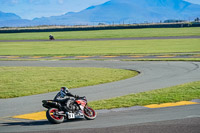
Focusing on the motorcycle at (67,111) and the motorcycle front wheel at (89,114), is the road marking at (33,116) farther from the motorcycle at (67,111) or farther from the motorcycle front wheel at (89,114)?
the motorcycle front wheel at (89,114)

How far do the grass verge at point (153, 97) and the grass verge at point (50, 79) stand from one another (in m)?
4.92

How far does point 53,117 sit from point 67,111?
1.79ft

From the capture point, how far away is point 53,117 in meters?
12.6

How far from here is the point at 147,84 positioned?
21938 mm

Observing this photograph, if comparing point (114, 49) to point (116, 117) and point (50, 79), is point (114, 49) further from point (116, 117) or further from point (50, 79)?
point (116, 117)

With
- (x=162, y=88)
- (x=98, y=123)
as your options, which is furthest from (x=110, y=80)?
(x=98, y=123)

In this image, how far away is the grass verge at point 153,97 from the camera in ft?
53.2

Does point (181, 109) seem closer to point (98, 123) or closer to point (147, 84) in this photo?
point (98, 123)

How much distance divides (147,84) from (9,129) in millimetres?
11233

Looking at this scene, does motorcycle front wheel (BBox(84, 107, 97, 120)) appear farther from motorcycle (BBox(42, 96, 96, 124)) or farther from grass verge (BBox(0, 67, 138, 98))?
grass verge (BBox(0, 67, 138, 98))

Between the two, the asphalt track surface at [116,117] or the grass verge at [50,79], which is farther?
the grass verge at [50,79]

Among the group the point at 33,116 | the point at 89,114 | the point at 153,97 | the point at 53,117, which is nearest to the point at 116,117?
the point at 89,114

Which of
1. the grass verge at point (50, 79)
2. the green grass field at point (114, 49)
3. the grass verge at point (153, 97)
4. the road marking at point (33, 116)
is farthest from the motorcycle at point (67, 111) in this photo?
the green grass field at point (114, 49)

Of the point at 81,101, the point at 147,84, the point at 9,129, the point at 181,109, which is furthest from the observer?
the point at 147,84
